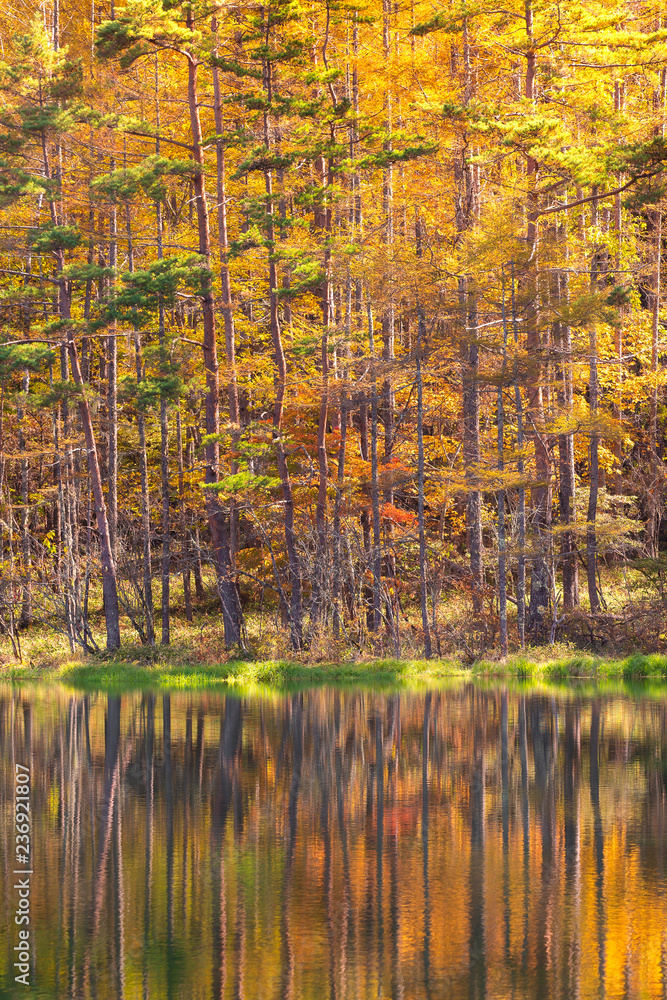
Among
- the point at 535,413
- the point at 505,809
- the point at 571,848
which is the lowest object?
the point at 505,809

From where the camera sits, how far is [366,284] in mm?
28656

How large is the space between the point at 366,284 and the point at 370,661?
936 centimetres

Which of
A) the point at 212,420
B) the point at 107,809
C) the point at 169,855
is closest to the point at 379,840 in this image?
the point at 169,855

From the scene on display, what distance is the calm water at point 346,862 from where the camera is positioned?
6039 millimetres

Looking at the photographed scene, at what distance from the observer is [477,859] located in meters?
8.39

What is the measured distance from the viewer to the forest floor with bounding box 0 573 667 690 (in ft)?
79.8

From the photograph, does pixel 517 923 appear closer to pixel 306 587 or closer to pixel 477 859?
pixel 477 859

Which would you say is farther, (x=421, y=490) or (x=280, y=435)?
(x=280, y=435)

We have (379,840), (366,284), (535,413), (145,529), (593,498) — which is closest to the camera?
(379,840)

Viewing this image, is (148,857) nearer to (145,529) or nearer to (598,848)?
(598,848)

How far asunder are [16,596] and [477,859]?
26357mm

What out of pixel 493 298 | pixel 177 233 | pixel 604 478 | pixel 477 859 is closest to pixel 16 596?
pixel 177 233

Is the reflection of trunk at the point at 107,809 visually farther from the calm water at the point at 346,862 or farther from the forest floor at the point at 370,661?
the forest floor at the point at 370,661

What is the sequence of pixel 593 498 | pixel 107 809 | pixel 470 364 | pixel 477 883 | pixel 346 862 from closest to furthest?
pixel 477 883
pixel 346 862
pixel 107 809
pixel 470 364
pixel 593 498
